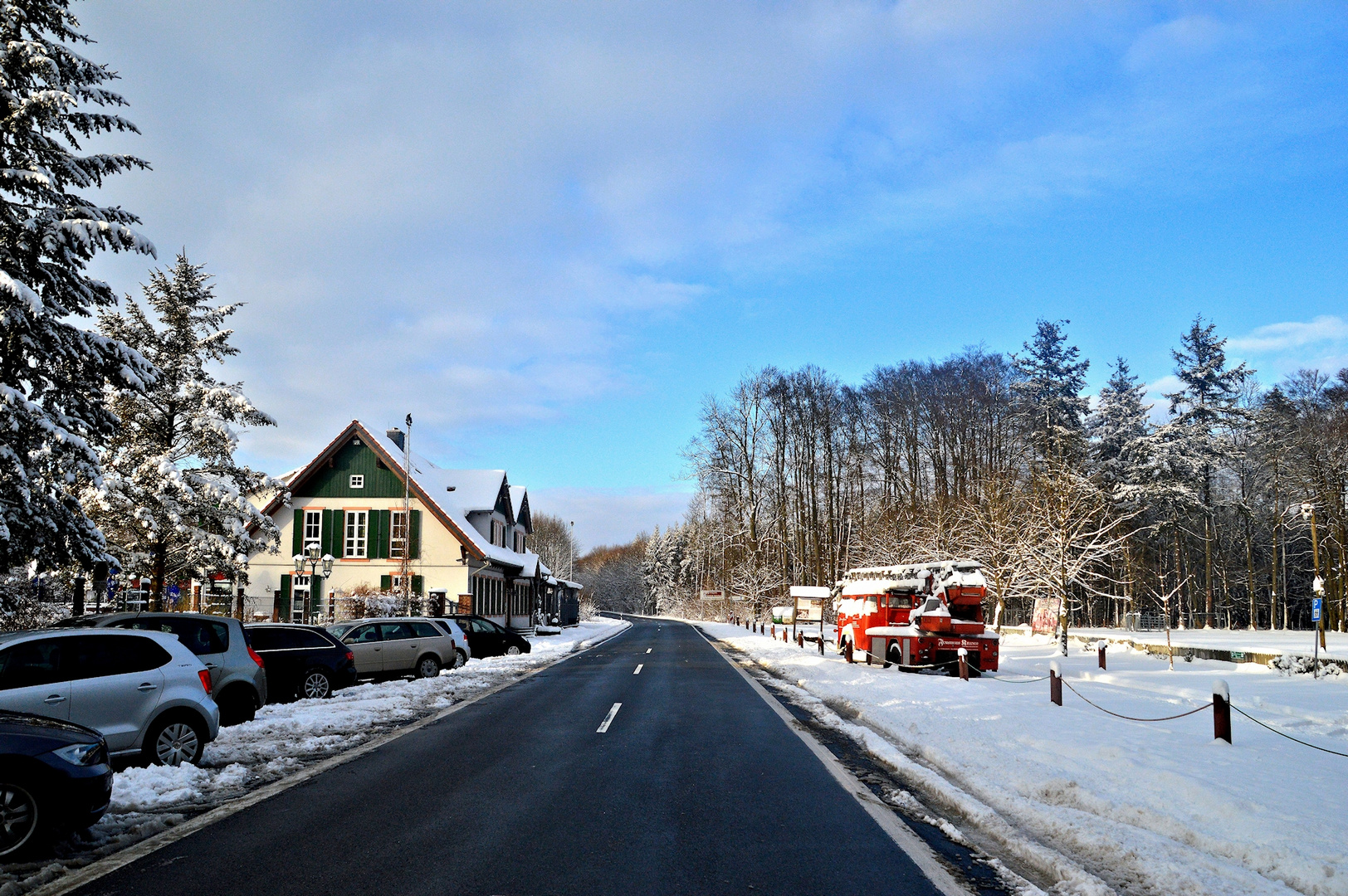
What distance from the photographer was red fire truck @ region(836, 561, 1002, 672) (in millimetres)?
21938

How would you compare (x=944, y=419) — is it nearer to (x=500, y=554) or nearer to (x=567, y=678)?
(x=500, y=554)

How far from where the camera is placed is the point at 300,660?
15.7 meters

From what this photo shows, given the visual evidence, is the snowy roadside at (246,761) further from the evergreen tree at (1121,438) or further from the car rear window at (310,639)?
the evergreen tree at (1121,438)

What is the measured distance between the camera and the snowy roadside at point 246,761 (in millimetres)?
6148

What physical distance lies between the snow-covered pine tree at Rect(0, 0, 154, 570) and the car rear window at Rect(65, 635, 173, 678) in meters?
5.73

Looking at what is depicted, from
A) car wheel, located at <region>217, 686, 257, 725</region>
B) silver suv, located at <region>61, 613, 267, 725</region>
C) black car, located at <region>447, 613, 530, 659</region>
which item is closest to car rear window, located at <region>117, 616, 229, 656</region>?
silver suv, located at <region>61, 613, 267, 725</region>

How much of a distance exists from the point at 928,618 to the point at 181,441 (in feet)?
75.3

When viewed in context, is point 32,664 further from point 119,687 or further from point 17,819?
point 17,819

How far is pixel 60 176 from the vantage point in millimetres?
14625

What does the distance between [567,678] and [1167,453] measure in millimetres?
42739

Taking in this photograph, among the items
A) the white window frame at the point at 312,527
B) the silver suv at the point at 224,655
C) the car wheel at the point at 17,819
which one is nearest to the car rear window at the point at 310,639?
the silver suv at the point at 224,655

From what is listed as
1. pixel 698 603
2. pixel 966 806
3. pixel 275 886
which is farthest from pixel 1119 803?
pixel 698 603

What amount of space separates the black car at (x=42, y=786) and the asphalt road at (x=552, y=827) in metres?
0.70

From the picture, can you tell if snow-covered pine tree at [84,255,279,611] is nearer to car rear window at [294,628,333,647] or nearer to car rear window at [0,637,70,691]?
car rear window at [294,628,333,647]
